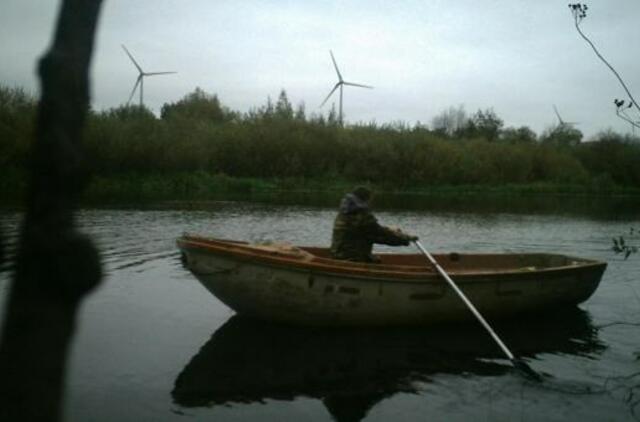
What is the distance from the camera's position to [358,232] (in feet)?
33.4

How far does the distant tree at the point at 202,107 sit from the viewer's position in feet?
242

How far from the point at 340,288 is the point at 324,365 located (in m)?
1.17

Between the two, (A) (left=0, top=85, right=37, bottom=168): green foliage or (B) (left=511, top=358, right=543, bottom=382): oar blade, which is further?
(A) (left=0, top=85, right=37, bottom=168): green foliage

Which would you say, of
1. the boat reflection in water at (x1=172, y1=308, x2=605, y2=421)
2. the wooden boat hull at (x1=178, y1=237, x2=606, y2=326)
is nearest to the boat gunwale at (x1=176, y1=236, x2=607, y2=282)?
the wooden boat hull at (x1=178, y1=237, x2=606, y2=326)

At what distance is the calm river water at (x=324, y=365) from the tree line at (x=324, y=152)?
34164 mm

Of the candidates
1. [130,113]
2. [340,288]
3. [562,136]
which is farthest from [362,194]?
[562,136]

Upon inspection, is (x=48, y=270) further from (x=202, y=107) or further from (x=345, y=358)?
(x=202, y=107)

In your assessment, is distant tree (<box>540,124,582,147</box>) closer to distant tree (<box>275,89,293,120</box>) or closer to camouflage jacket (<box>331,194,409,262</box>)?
distant tree (<box>275,89,293,120</box>)

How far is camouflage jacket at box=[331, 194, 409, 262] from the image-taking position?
393 inches

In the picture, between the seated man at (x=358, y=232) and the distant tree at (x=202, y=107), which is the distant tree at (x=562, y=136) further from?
the seated man at (x=358, y=232)

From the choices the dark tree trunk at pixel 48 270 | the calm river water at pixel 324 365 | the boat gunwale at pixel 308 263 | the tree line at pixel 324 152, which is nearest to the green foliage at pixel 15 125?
the tree line at pixel 324 152

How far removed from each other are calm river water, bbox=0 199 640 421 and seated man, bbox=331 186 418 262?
136 cm

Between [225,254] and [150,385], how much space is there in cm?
207

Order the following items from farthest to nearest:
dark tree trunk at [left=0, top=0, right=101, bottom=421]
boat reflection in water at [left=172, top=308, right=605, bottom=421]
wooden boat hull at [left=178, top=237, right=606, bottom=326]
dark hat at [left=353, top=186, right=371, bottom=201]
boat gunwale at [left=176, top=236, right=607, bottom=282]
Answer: dark hat at [left=353, top=186, right=371, bottom=201] → wooden boat hull at [left=178, top=237, right=606, bottom=326] → boat gunwale at [left=176, top=236, right=607, bottom=282] → boat reflection in water at [left=172, top=308, right=605, bottom=421] → dark tree trunk at [left=0, top=0, right=101, bottom=421]
